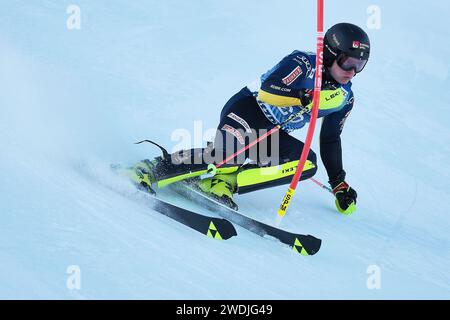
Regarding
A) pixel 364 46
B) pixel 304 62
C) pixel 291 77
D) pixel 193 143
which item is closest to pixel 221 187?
pixel 291 77

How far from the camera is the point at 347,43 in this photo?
5.07 m

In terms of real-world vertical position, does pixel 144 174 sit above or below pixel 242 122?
below

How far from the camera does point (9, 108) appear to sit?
5.88 meters

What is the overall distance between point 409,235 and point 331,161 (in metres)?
0.85

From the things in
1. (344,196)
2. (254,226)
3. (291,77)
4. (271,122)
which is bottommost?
(344,196)

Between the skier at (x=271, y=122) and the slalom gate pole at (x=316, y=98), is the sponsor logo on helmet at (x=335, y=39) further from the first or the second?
the slalom gate pole at (x=316, y=98)

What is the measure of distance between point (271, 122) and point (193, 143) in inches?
56.3

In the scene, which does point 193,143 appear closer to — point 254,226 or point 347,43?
point 254,226

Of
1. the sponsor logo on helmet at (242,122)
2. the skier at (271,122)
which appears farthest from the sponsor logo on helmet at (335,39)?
the sponsor logo on helmet at (242,122)

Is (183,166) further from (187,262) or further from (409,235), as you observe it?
(409,235)

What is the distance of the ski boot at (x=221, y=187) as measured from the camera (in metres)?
5.29

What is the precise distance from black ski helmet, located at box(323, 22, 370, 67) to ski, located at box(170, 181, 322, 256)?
1.23m
